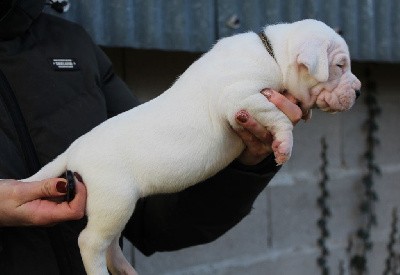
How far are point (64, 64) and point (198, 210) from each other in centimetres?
42

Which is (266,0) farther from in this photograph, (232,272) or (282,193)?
(232,272)

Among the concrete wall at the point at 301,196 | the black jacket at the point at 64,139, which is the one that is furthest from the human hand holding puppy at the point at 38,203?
the concrete wall at the point at 301,196

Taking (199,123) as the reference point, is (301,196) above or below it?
below

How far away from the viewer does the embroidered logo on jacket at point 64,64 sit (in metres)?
1.59

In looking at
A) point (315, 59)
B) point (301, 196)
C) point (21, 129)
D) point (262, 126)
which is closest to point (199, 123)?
point (262, 126)

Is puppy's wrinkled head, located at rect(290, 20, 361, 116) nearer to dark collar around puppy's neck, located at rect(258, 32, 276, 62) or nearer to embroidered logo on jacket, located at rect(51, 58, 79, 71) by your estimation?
dark collar around puppy's neck, located at rect(258, 32, 276, 62)

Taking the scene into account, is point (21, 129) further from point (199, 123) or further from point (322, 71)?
point (322, 71)

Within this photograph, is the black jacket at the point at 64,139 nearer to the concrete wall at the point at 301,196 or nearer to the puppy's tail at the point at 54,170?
the puppy's tail at the point at 54,170

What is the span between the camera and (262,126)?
1359 millimetres

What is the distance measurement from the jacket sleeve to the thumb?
37cm

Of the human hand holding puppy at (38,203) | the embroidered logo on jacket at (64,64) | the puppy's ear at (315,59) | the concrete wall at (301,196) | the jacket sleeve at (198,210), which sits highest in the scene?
the puppy's ear at (315,59)

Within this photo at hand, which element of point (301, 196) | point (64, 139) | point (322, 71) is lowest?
point (301, 196)

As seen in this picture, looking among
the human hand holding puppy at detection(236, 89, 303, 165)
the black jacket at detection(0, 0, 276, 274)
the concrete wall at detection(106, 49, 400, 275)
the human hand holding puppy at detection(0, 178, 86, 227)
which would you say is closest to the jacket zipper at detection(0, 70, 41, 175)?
the black jacket at detection(0, 0, 276, 274)

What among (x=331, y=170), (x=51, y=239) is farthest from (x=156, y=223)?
(x=331, y=170)
